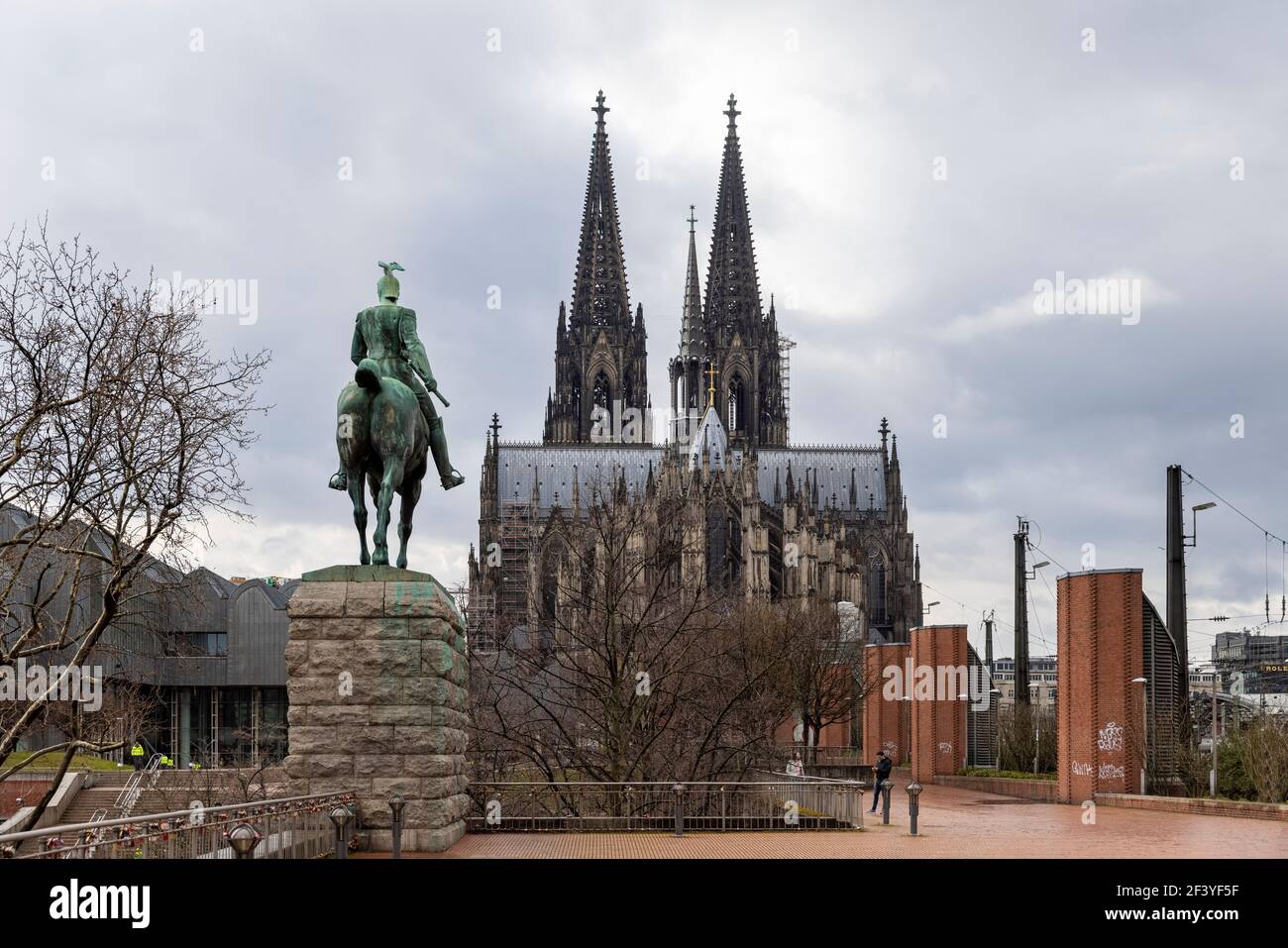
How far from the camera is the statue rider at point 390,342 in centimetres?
1539

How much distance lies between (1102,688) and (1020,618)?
51.3ft

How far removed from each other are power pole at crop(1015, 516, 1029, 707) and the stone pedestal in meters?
35.4

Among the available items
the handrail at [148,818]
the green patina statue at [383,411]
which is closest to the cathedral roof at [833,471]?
→ the green patina statue at [383,411]

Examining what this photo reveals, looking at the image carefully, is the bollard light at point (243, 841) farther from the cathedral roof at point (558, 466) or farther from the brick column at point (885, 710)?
the cathedral roof at point (558, 466)

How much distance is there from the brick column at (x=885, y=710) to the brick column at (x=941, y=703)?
7.52 m

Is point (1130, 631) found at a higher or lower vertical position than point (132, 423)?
lower

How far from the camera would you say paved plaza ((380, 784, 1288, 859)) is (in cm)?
1602

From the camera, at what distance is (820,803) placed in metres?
23.0

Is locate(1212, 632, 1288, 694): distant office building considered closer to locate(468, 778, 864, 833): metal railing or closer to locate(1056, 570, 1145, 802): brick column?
locate(1056, 570, 1145, 802): brick column

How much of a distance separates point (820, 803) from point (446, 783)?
962 cm

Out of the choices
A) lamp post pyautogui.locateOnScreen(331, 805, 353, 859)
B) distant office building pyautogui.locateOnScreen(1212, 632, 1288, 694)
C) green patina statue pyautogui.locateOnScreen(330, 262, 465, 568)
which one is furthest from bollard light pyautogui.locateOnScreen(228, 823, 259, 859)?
distant office building pyautogui.locateOnScreen(1212, 632, 1288, 694)

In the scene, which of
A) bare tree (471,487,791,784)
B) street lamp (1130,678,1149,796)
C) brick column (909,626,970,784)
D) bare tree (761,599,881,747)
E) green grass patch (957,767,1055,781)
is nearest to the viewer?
bare tree (471,487,791,784)
